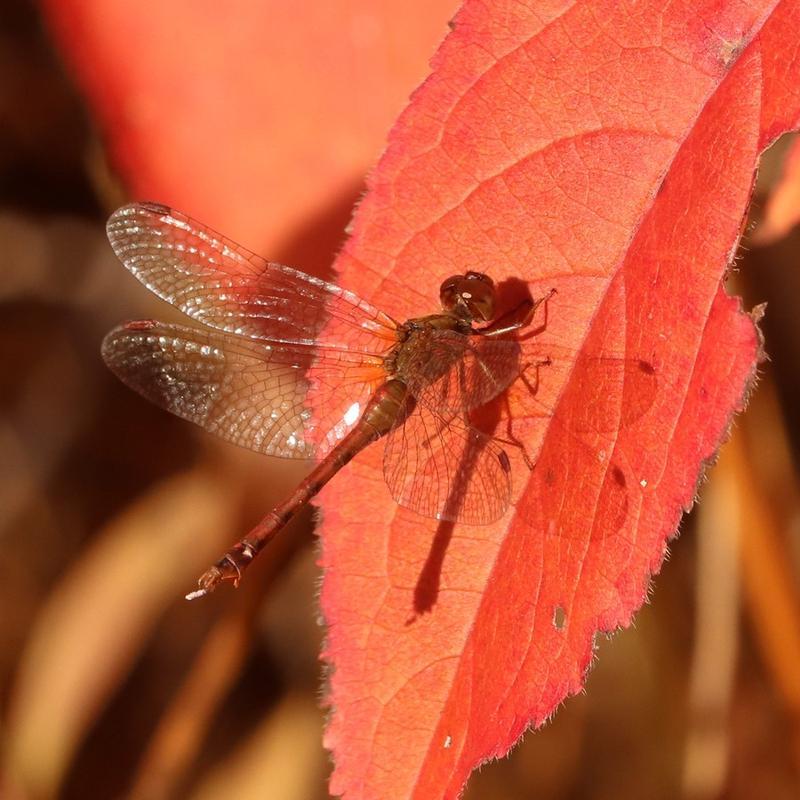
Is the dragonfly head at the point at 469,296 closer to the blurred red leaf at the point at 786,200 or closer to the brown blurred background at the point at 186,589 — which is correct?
the blurred red leaf at the point at 786,200

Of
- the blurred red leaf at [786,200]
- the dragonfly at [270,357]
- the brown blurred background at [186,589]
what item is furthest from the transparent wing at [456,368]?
the brown blurred background at [186,589]

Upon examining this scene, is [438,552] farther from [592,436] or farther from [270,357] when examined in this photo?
[270,357]

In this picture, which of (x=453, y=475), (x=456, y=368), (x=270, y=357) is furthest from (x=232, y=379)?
(x=453, y=475)

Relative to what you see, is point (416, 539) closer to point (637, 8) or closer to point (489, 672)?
point (489, 672)

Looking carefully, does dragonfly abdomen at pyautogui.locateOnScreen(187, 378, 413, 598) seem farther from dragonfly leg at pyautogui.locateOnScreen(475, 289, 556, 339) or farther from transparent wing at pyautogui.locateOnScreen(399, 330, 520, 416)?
dragonfly leg at pyautogui.locateOnScreen(475, 289, 556, 339)

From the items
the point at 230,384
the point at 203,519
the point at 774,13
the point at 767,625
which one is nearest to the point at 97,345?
the point at 203,519

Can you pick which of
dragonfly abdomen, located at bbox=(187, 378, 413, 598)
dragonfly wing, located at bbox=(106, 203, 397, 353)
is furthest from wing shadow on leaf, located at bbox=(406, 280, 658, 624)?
dragonfly wing, located at bbox=(106, 203, 397, 353)
